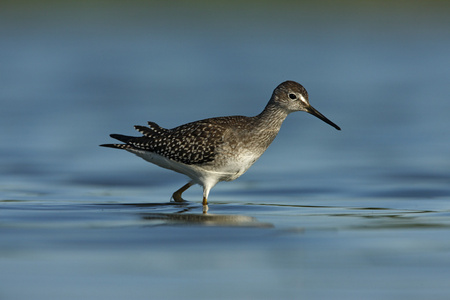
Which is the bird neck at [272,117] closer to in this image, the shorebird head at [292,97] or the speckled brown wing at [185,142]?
the shorebird head at [292,97]

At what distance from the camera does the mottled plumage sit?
1079 cm

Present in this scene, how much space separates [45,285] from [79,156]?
26.2 ft

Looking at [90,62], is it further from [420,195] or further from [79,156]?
[420,195]

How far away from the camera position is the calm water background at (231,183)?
22.5ft

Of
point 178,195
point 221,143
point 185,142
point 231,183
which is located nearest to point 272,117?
point 221,143

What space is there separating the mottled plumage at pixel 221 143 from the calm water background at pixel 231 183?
0.46 m

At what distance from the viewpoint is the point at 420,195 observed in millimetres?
11469

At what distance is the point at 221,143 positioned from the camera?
10789 millimetres

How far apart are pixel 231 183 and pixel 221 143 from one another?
1.96 meters

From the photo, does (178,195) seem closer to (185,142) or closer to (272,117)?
(185,142)

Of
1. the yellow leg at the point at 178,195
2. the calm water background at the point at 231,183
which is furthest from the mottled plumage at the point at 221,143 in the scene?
the calm water background at the point at 231,183

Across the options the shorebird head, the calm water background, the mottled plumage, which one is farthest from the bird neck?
the calm water background

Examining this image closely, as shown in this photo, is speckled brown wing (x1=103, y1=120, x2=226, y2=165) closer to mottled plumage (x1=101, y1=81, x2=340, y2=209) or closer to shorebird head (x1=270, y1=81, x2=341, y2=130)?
mottled plumage (x1=101, y1=81, x2=340, y2=209)

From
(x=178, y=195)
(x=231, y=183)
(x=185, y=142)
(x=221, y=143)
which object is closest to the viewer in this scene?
(x=221, y=143)
